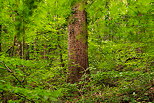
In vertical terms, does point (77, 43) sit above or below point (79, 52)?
above

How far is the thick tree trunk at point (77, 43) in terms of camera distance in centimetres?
516

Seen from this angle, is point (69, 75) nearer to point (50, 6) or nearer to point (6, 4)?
point (50, 6)

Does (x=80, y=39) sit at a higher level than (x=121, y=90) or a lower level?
higher

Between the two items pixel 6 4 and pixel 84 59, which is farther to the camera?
pixel 84 59

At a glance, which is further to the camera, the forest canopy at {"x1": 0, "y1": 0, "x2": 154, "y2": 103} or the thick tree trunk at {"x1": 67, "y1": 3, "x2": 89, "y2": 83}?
the thick tree trunk at {"x1": 67, "y1": 3, "x2": 89, "y2": 83}

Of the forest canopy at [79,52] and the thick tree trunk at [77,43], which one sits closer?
the forest canopy at [79,52]

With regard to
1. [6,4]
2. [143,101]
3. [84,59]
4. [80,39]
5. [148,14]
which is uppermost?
[6,4]

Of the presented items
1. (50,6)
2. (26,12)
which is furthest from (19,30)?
(50,6)

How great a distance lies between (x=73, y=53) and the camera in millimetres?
5191

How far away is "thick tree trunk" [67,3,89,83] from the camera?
5.16 metres

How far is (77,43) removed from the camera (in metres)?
5.23

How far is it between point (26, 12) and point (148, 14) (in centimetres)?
259

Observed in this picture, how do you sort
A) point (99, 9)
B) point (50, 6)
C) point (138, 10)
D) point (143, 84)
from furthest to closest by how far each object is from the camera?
point (50, 6), point (143, 84), point (99, 9), point (138, 10)

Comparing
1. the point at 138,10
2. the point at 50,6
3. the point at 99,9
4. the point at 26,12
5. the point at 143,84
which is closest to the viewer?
the point at 26,12
